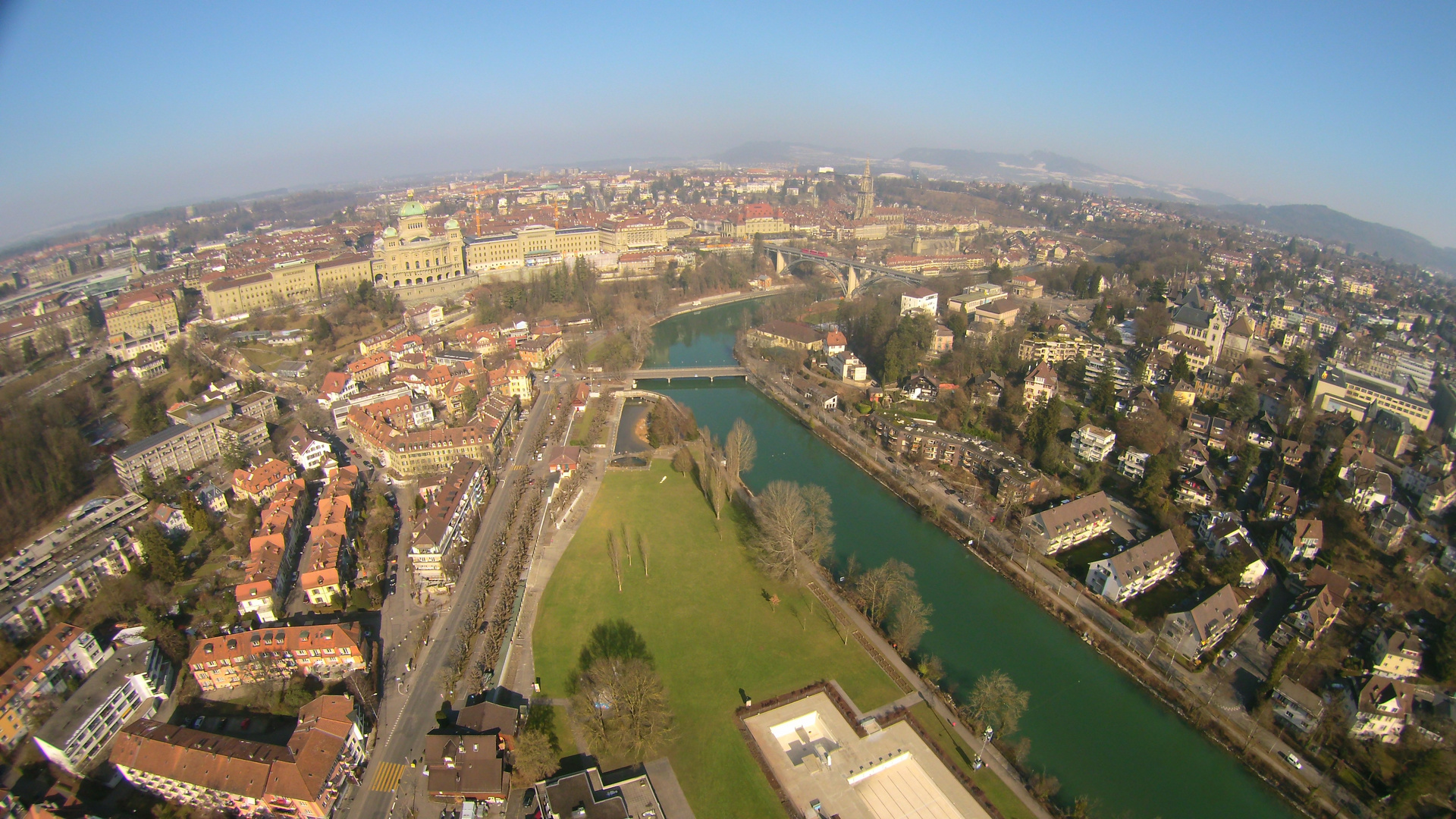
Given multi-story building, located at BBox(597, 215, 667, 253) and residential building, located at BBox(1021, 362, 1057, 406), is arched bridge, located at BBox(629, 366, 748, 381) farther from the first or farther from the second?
multi-story building, located at BBox(597, 215, 667, 253)

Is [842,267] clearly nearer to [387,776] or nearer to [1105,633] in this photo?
[1105,633]

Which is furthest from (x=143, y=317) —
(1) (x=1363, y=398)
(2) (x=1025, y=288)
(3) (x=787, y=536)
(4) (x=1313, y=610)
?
(1) (x=1363, y=398)

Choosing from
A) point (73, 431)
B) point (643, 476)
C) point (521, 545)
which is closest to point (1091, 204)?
point (643, 476)

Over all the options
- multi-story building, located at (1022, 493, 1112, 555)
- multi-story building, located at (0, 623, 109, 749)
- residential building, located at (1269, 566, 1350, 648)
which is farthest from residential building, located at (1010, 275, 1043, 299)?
multi-story building, located at (0, 623, 109, 749)

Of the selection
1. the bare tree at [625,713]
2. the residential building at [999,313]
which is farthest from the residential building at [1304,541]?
the residential building at [999,313]

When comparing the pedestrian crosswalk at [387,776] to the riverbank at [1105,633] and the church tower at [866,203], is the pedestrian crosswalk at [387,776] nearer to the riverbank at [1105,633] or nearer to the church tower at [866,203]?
the riverbank at [1105,633]

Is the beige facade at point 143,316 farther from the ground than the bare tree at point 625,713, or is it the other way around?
the beige facade at point 143,316

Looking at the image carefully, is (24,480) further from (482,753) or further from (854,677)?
(854,677)
